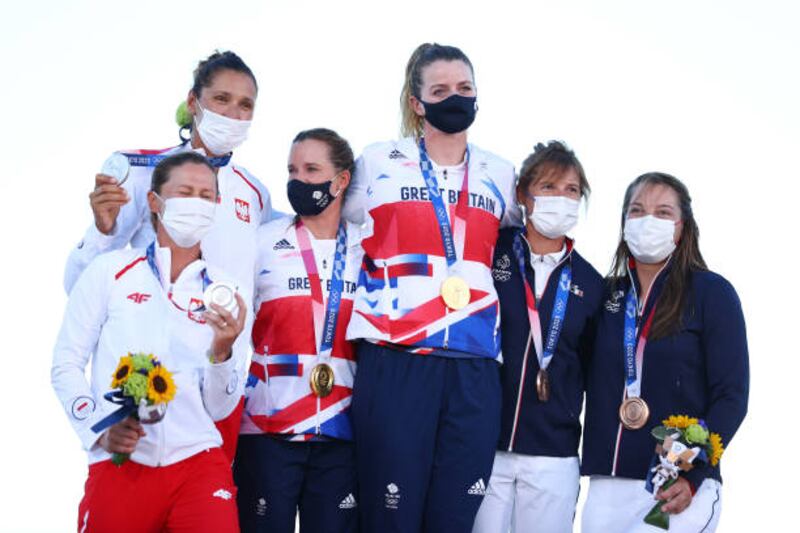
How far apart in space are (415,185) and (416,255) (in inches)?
14.8

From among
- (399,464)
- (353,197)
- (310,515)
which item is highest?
(353,197)

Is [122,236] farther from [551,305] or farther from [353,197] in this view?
[551,305]

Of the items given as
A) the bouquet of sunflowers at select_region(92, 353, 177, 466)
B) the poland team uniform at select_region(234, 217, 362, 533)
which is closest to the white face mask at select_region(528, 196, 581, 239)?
the poland team uniform at select_region(234, 217, 362, 533)

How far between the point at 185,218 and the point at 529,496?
2201 mm

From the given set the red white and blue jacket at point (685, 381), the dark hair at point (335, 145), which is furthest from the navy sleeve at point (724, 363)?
the dark hair at point (335, 145)

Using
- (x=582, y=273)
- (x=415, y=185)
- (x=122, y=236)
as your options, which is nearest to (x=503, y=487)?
(x=582, y=273)

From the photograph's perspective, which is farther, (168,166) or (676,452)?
(168,166)

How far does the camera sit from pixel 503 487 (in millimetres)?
5660

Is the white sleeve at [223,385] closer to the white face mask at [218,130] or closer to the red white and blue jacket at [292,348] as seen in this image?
the red white and blue jacket at [292,348]

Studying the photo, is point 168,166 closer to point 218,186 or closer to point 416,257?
point 218,186

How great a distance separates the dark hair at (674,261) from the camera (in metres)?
5.58

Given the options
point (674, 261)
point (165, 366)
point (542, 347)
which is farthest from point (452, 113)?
point (165, 366)

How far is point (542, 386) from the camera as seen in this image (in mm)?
5672

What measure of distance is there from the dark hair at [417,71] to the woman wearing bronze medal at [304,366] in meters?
0.39
